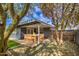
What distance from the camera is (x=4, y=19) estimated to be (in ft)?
5.16

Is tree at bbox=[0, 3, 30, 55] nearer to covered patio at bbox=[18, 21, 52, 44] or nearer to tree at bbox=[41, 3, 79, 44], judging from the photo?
covered patio at bbox=[18, 21, 52, 44]

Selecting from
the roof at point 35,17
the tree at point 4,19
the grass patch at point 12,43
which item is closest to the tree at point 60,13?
the roof at point 35,17

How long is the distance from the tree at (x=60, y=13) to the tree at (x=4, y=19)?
20 centimetres

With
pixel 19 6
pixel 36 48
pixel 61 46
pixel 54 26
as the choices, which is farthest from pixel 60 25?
pixel 19 6

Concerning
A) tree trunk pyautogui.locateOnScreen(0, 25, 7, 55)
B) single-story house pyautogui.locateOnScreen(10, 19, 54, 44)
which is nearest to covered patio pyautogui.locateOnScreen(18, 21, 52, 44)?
single-story house pyautogui.locateOnScreen(10, 19, 54, 44)

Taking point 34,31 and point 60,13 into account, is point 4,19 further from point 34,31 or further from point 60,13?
point 60,13

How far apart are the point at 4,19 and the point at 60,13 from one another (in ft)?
1.70

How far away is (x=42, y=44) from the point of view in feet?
5.17

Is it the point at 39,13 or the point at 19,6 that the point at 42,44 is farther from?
the point at 19,6

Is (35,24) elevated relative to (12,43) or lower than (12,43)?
elevated

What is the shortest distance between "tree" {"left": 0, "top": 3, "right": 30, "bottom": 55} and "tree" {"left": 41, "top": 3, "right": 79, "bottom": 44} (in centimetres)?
20

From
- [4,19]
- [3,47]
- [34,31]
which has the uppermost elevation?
[4,19]

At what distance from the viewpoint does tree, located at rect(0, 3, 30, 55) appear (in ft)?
5.15

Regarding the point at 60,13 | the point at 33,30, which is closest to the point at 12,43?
the point at 33,30
